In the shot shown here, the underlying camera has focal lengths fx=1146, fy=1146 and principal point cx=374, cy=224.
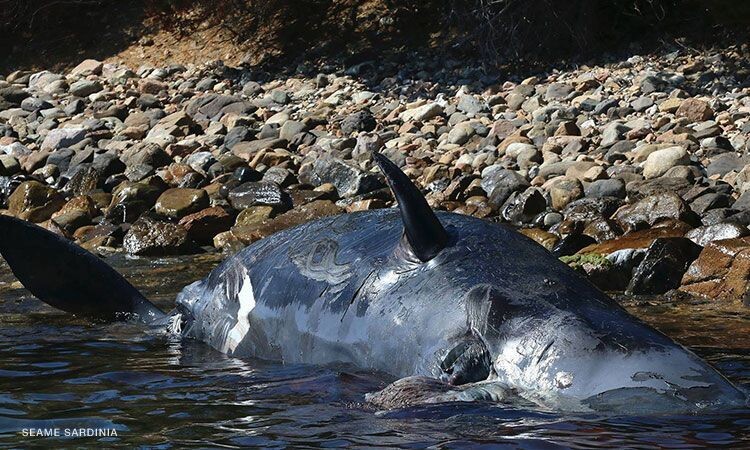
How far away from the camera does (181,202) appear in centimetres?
1252

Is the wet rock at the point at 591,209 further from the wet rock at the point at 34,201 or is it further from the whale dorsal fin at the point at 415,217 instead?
the wet rock at the point at 34,201

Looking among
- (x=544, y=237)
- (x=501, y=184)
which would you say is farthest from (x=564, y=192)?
(x=544, y=237)

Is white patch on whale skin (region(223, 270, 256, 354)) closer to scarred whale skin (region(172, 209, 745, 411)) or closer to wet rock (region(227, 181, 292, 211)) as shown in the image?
scarred whale skin (region(172, 209, 745, 411))

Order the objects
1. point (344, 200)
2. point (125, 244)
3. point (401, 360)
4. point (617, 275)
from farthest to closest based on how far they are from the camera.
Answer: point (344, 200)
point (125, 244)
point (617, 275)
point (401, 360)

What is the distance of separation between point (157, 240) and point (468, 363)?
Answer: 24.3 ft

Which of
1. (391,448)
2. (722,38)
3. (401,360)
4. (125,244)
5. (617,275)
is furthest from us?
(722,38)

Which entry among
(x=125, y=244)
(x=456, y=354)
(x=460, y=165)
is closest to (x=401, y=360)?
(x=456, y=354)

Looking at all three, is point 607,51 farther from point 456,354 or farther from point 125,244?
point 456,354

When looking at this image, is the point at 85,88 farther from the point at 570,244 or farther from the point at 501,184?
the point at 570,244

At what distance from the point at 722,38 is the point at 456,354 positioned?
12638 mm

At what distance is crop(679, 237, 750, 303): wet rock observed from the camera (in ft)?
25.2

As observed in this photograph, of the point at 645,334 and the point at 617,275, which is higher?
the point at 645,334

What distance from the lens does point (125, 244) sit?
36.7 ft

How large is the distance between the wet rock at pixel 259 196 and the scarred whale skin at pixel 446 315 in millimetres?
6589
